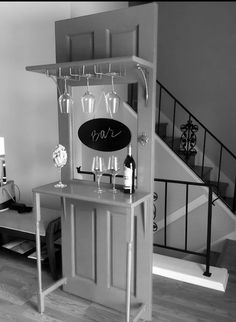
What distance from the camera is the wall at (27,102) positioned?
316cm

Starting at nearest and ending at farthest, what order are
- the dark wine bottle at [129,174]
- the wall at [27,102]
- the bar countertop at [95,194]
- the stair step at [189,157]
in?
1. the bar countertop at [95,194]
2. the dark wine bottle at [129,174]
3. the wall at [27,102]
4. the stair step at [189,157]

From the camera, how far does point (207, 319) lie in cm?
207

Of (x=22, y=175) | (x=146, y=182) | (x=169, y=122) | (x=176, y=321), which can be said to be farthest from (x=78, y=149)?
(x=169, y=122)

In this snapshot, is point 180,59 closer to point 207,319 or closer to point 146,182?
point 146,182

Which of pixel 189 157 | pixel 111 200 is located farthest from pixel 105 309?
pixel 189 157

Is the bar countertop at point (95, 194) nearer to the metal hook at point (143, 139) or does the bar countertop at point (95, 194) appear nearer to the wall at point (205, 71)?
the metal hook at point (143, 139)

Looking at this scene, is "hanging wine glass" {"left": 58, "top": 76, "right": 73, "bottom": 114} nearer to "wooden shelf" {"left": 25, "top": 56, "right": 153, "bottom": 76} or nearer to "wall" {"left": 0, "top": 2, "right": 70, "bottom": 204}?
"wooden shelf" {"left": 25, "top": 56, "right": 153, "bottom": 76}

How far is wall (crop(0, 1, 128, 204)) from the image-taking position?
3158mm

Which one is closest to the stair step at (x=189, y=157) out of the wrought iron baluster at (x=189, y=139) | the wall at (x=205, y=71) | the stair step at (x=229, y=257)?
the wrought iron baluster at (x=189, y=139)

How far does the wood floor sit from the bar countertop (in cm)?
87

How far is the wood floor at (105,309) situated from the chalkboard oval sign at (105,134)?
1158 mm

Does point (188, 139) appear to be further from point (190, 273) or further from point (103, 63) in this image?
point (103, 63)

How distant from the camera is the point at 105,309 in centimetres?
218

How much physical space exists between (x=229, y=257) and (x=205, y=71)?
9.37ft
